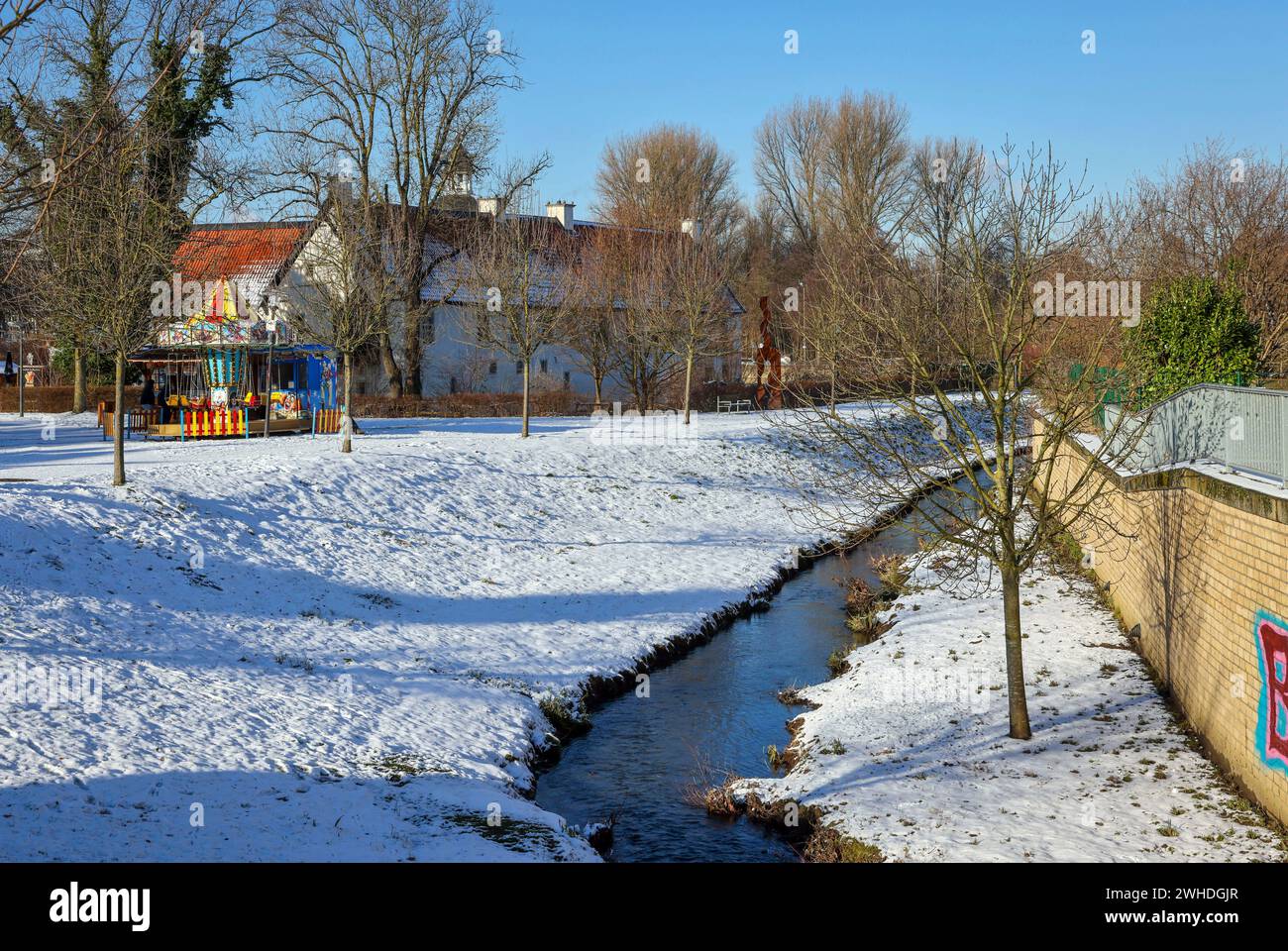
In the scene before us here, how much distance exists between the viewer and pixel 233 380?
3631 cm

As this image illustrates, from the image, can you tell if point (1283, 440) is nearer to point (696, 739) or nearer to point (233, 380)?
point (696, 739)

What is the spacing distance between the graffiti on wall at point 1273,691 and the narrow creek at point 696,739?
4.38m

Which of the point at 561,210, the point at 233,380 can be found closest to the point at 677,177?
the point at 561,210

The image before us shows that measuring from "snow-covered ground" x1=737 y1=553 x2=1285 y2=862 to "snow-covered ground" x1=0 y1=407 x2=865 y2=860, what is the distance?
129 inches

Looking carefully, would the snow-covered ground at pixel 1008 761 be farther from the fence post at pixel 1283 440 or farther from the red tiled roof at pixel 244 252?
the red tiled roof at pixel 244 252

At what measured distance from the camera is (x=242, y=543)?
766 inches

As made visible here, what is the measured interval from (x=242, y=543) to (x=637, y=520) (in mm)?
10167

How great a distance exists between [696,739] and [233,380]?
2621 cm

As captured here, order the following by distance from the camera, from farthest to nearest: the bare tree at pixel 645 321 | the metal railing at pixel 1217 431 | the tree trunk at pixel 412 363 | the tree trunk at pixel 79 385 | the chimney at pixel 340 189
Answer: the tree trunk at pixel 412 363, the tree trunk at pixel 79 385, the bare tree at pixel 645 321, the chimney at pixel 340 189, the metal railing at pixel 1217 431

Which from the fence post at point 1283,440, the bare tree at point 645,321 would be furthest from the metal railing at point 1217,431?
the bare tree at point 645,321

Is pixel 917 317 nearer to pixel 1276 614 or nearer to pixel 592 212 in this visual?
pixel 1276 614

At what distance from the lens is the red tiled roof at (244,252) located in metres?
42.0
